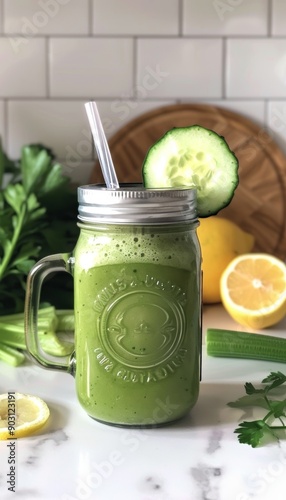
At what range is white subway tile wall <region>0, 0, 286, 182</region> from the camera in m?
1.29

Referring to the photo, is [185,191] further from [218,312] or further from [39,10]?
[39,10]

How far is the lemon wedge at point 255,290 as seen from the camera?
3.39 ft

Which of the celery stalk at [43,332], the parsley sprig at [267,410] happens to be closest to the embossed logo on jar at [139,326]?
the parsley sprig at [267,410]

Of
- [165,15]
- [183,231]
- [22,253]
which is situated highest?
[165,15]

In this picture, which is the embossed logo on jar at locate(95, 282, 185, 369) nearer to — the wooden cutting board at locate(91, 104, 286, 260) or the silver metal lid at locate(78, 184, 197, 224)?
the silver metal lid at locate(78, 184, 197, 224)

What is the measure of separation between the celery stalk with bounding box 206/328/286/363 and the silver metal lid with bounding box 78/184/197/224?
0.30 metres

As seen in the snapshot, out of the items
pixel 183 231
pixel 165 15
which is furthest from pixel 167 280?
pixel 165 15

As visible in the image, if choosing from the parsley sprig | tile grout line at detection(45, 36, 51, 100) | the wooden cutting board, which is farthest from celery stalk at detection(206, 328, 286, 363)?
tile grout line at detection(45, 36, 51, 100)

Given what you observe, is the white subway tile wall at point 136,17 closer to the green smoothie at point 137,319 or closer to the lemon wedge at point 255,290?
the lemon wedge at point 255,290

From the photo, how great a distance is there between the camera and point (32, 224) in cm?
108

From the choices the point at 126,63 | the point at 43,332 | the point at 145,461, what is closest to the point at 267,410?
the point at 145,461

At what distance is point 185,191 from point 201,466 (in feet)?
0.80

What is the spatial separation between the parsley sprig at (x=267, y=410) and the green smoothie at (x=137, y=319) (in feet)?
0.23

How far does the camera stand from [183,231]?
0.67 metres
